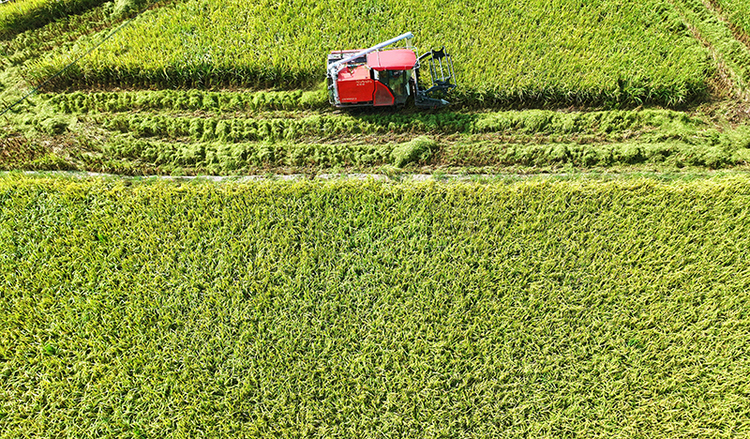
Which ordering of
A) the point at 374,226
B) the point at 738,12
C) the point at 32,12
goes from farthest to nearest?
the point at 32,12 < the point at 738,12 < the point at 374,226

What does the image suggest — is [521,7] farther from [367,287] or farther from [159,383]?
[159,383]

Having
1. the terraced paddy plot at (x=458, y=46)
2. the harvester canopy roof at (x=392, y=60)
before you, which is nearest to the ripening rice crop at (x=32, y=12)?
the terraced paddy plot at (x=458, y=46)

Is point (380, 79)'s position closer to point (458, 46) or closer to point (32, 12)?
point (458, 46)

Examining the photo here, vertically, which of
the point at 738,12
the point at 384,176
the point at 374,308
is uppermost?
the point at 738,12

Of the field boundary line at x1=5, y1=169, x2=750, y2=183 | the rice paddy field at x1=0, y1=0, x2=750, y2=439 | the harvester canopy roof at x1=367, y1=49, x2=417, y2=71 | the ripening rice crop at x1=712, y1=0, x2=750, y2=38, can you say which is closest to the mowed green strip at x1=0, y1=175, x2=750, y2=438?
the rice paddy field at x1=0, y1=0, x2=750, y2=439

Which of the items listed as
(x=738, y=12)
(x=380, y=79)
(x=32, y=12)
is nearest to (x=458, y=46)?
(x=380, y=79)

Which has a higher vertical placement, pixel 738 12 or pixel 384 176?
pixel 738 12
